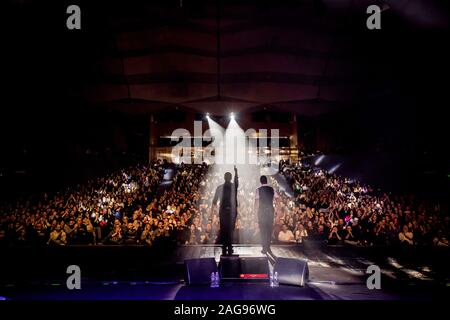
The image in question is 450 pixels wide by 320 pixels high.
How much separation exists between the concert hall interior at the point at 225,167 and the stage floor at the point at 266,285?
0.04 m

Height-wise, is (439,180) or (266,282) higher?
(439,180)

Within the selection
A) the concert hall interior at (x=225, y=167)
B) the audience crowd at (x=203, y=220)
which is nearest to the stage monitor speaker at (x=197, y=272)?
the concert hall interior at (x=225, y=167)

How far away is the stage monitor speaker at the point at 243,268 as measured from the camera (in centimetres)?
377

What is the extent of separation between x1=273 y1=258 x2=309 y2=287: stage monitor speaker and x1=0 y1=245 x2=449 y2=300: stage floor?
0.09m

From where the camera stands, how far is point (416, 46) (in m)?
9.47

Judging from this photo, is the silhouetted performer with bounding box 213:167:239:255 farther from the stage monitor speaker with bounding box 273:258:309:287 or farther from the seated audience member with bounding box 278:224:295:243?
the seated audience member with bounding box 278:224:295:243

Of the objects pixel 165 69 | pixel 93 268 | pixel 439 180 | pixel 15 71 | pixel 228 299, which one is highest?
pixel 165 69

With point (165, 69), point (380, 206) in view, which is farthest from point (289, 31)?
point (380, 206)

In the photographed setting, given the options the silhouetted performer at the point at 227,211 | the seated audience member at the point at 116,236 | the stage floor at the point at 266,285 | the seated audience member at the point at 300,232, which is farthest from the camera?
the seated audience member at the point at 300,232

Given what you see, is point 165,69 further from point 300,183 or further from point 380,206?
point 380,206

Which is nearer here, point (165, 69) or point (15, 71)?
point (15, 71)

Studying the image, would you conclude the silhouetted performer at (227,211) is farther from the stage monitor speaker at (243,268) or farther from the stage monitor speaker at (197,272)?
the stage monitor speaker at (197,272)

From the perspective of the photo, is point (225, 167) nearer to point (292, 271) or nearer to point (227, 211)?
point (227, 211)
